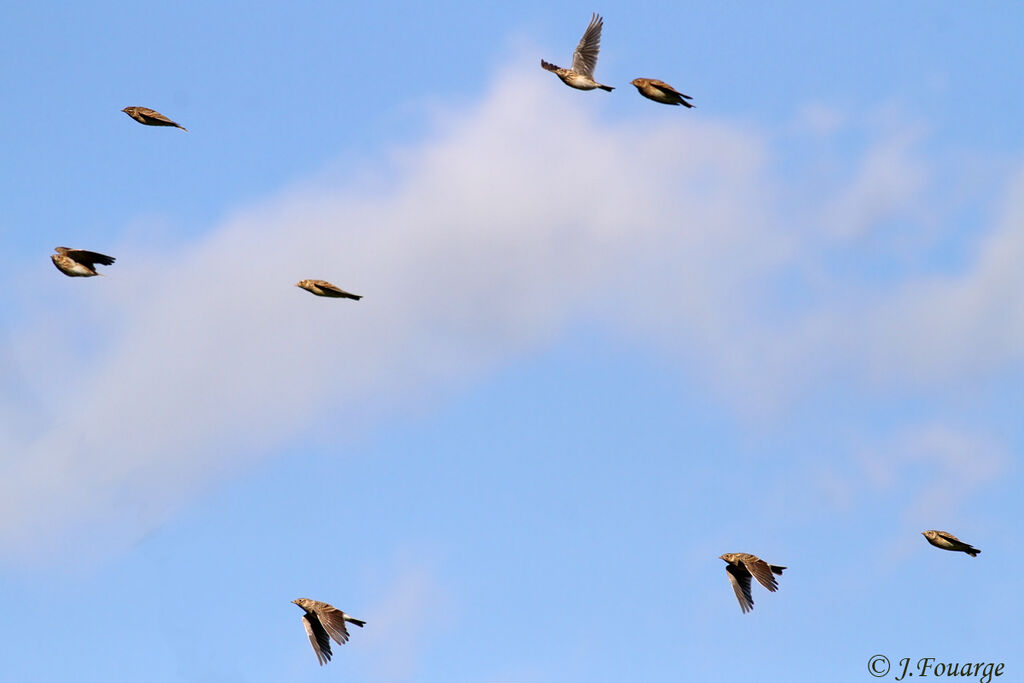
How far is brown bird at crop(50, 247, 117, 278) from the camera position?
76.1 metres

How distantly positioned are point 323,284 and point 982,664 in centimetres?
3561

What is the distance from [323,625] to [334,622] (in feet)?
1.80

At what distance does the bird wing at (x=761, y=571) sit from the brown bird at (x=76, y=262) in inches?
1209

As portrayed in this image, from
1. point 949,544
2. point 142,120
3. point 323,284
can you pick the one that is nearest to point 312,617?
point 323,284

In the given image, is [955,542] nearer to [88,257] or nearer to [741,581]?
[741,581]

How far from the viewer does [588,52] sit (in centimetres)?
8494

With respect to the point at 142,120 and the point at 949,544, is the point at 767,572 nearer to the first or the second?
the point at 949,544

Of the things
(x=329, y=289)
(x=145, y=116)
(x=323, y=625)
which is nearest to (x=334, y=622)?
(x=323, y=625)

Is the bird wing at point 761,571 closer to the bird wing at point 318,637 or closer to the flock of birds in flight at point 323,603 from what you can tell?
the flock of birds in flight at point 323,603

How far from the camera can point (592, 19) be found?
86.3 metres

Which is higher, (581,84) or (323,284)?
(581,84)

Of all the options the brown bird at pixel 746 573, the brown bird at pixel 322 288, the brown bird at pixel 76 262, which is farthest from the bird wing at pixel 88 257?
the brown bird at pixel 746 573

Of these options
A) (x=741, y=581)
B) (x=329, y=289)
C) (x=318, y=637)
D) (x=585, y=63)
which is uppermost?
(x=585, y=63)

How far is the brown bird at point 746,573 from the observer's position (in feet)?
238
